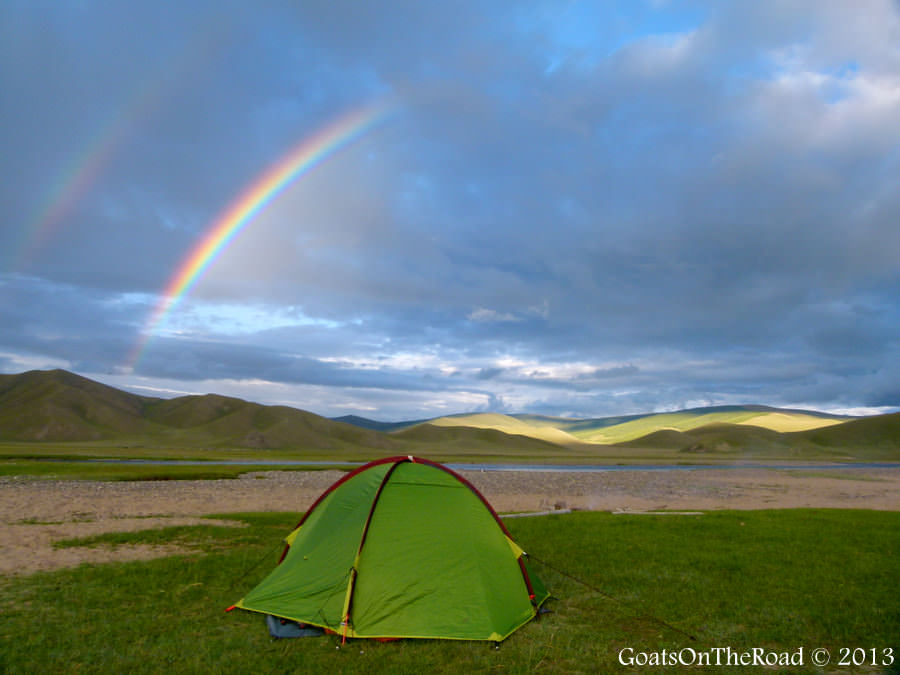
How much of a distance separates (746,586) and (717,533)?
749 cm

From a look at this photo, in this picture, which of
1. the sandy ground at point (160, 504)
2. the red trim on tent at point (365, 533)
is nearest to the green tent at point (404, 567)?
the red trim on tent at point (365, 533)

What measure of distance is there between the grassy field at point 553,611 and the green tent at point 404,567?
1.22 ft

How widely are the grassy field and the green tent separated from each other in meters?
0.37

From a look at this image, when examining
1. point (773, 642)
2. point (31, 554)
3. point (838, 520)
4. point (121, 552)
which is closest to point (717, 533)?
point (838, 520)

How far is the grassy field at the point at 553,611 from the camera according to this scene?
321 inches

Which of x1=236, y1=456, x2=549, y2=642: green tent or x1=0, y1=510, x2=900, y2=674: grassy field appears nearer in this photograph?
x1=0, y1=510, x2=900, y2=674: grassy field

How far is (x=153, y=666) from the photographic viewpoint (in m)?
7.80

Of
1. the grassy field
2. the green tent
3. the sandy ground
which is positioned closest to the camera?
the grassy field

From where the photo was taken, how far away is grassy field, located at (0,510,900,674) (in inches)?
321

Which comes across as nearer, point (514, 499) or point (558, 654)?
point (558, 654)

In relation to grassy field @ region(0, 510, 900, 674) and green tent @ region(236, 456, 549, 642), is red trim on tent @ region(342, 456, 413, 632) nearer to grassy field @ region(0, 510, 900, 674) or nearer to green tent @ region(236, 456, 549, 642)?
green tent @ region(236, 456, 549, 642)

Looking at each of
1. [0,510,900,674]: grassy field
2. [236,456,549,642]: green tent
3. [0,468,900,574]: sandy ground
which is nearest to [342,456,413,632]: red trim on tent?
[236,456,549,642]: green tent

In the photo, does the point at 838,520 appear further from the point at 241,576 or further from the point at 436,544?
the point at 241,576

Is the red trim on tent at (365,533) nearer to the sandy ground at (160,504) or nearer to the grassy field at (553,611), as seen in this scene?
the grassy field at (553,611)
